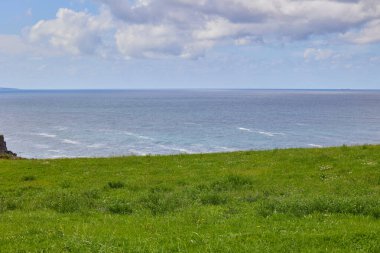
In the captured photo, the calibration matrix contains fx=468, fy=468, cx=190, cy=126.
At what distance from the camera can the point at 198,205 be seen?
720 inches

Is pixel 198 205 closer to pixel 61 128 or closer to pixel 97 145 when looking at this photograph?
pixel 97 145

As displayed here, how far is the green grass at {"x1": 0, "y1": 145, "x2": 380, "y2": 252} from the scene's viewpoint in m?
12.0

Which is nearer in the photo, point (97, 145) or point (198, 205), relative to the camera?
point (198, 205)

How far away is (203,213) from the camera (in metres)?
16.2

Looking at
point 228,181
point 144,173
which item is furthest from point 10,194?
point 228,181

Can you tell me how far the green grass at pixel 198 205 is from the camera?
12.0 m

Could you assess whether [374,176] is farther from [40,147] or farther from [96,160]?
[40,147]

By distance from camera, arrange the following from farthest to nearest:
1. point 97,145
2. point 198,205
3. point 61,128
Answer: point 61,128, point 97,145, point 198,205

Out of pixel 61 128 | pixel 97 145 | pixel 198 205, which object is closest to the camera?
pixel 198 205

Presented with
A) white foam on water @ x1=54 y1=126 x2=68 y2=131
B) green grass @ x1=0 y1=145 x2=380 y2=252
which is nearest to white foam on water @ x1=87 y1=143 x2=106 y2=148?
white foam on water @ x1=54 y1=126 x2=68 y2=131

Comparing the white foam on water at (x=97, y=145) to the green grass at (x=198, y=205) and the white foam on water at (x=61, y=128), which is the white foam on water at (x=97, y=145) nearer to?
the white foam on water at (x=61, y=128)

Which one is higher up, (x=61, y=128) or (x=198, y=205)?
(x=198, y=205)

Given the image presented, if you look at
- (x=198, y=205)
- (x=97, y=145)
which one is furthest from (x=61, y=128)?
(x=198, y=205)

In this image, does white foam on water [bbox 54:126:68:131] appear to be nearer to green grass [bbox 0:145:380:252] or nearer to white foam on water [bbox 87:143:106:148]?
white foam on water [bbox 87:143:106:148]
